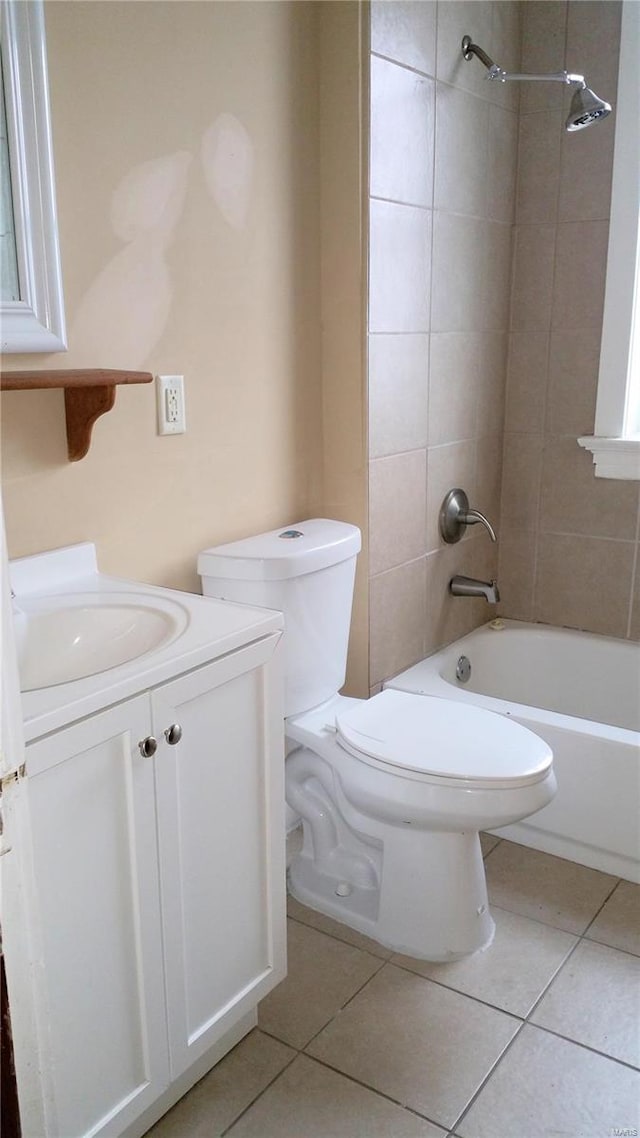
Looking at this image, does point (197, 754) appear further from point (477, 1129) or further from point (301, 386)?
point (301, 386)

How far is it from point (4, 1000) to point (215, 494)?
56.4 inches

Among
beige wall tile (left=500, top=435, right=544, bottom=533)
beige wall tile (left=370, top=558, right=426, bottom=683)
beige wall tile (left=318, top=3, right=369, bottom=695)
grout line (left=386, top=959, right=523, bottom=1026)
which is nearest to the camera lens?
grout line (left=386, top=959, right=523, bottom=1026)

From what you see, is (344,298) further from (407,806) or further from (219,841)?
(219,841)

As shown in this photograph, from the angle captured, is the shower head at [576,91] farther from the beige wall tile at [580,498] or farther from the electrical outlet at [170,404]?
the electrical outlet at [170,404]

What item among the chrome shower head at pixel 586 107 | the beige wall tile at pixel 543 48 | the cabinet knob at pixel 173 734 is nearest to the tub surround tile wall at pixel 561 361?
the beige wall tile at pixel 543 48

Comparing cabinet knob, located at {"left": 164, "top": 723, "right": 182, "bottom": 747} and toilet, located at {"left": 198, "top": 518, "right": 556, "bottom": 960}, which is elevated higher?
cabinet knob, located at {"left": 164, "top": 723, "right": 182, "bottom": 747}

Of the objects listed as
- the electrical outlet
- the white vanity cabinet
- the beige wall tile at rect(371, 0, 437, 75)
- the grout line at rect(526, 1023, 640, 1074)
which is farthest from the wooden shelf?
the grout line at rect(526, 1023, 640, 1074)

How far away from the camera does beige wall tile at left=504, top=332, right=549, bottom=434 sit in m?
2.68

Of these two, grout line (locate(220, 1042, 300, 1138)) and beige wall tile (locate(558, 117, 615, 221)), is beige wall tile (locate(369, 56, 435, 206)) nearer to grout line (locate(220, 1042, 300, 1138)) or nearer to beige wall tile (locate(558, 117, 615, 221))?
beige wall tile (locate(558, 117, 615, 221))

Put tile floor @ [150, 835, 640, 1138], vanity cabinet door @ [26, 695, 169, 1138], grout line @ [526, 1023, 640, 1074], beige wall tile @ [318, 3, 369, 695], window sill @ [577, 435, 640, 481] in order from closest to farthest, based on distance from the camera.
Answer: vanity cabinet door @ [26, 695, 169, 1138] → tile floor @ [150, 835, 640, 1138] → grout line @ [526, 1023, 640, 1074] → beige wall tile @ [318, 3, 369, 695] → window sill @ [577, 435, 640, 481]

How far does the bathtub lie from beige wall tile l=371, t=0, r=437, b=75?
149 cm

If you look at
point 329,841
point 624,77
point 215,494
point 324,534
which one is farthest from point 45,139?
point 624,77

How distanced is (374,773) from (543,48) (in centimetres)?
204

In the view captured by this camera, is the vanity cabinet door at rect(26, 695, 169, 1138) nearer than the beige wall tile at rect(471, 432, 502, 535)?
Yes
